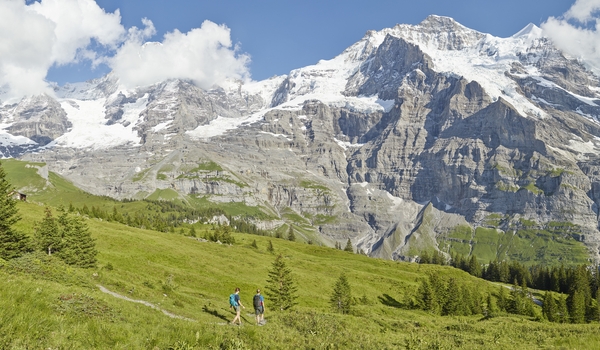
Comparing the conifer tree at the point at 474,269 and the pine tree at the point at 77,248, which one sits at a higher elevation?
the conifer tree at the point at 474,269

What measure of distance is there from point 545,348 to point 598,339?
7.84 ft

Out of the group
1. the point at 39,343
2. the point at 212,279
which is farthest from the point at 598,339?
the point at 212,279

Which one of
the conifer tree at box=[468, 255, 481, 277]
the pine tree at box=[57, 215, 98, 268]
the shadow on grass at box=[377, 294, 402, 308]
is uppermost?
the conifer tree at box=[468, 255, 481, 277]

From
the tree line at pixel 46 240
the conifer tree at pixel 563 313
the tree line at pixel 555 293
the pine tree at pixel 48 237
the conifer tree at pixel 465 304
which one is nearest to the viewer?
the tree line at pixel 46 240

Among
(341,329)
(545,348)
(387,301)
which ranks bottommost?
(387,301)

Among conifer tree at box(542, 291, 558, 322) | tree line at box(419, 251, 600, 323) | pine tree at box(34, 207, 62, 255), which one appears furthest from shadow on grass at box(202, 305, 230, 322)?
conifer tree at box(542, 291, 558, 322)

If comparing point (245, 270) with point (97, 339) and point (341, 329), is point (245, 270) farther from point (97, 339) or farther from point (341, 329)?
point (97, 339)

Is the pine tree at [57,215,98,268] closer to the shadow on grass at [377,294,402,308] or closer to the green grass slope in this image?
the green grass slope

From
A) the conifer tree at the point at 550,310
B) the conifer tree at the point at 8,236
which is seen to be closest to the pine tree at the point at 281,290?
the conifer tree at the point at 8,236

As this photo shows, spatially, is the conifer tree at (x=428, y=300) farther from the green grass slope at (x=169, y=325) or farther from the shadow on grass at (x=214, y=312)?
the shadow on grass at (x=214, y=312)

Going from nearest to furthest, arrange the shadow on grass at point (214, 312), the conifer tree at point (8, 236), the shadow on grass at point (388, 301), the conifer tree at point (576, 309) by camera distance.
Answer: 1. the shadow on grass at point (214, 312)
2. the conifer tree at point (8, 236)
3. the shadow on grass at point (388, 301)
4. the conifer tree at point (576, 309)

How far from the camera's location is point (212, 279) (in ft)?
201

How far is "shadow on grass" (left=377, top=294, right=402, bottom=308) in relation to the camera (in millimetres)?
79000

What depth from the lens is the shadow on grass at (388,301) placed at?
259ft
